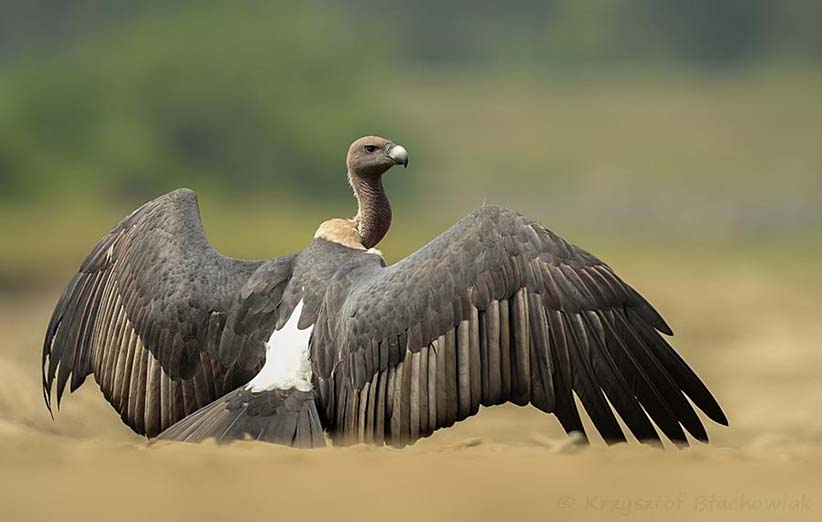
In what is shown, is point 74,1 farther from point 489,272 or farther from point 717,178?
point 489,272

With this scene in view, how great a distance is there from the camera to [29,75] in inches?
1794

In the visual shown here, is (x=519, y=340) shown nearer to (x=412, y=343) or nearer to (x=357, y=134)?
(x=412, y=343)

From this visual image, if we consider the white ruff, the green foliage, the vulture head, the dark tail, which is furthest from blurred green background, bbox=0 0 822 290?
the dark tail

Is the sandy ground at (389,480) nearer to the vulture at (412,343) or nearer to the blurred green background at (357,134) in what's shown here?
the vulture at (412,343)

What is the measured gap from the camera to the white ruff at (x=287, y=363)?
844 cm

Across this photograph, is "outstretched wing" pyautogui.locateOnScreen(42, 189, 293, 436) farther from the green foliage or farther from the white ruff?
the green foliage

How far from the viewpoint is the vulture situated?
26.6 feet

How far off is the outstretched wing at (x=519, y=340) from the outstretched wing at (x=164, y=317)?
0.85 m

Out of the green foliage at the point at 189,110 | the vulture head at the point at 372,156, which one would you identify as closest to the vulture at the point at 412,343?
the vulture head at the point at 372,156

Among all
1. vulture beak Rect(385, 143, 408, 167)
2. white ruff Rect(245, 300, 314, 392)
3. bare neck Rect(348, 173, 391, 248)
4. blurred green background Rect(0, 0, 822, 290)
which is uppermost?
blurred green background Rect(0, 0, 822, 290)

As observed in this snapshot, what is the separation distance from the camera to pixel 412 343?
26.9 feet

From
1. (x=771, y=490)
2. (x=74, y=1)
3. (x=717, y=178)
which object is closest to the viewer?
(x=771, y=490)

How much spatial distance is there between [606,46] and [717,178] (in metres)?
20.7

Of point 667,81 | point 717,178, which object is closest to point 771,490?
point 717,178
